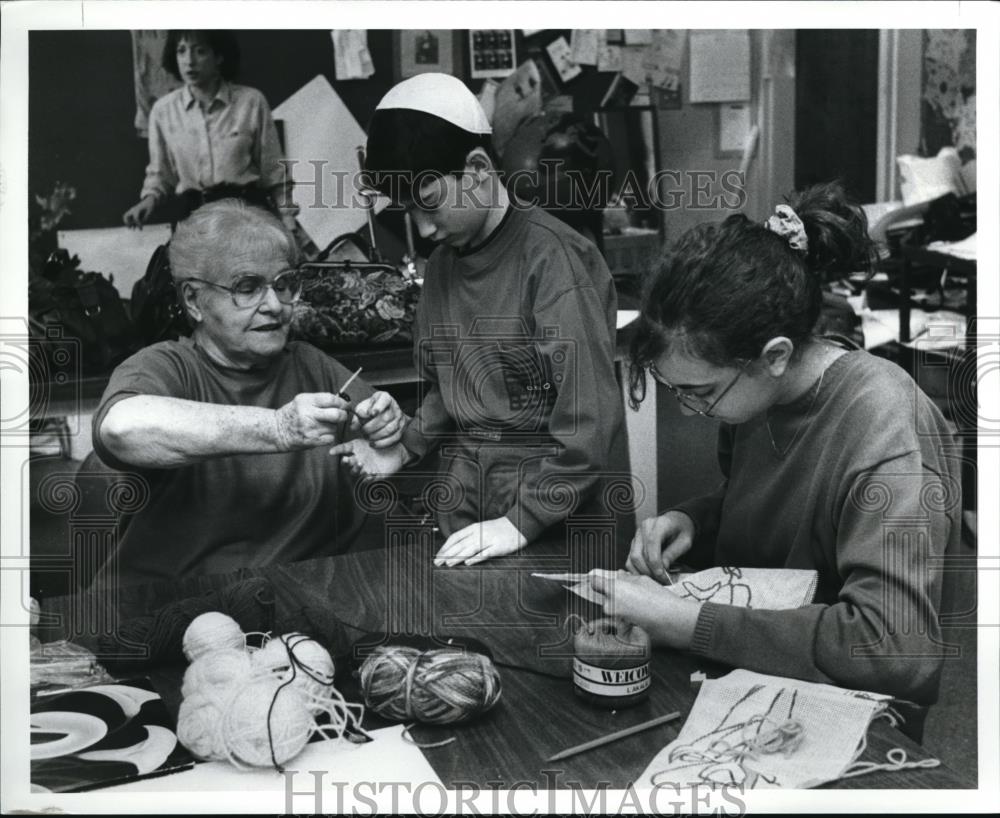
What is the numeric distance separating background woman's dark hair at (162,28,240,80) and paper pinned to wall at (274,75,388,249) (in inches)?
4.1

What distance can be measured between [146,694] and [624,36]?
127cm

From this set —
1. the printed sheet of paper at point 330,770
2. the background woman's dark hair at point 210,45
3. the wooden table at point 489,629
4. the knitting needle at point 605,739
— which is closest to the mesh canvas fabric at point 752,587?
the wooden table at point 489,629

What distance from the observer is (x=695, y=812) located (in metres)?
1.56

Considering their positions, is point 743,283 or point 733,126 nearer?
point 743,283

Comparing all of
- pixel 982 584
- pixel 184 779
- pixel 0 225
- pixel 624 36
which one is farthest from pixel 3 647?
pixel 982 584

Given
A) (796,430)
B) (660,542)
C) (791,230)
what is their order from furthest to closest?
1. (660,542)
2. (796,430)
3. (791,230)

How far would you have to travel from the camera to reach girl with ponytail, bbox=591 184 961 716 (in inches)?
59.5

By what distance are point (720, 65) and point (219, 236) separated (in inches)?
34.3

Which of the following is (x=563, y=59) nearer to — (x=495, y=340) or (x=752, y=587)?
(x=495, y=340)

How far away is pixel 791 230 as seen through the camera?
1.53 metres

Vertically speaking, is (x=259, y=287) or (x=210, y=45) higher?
(x=210, y=45)

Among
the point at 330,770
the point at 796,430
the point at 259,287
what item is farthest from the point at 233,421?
the point at 796,430

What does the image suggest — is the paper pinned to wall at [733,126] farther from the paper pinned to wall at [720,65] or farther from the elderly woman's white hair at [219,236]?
the elderly woman's white hair at [219,236]

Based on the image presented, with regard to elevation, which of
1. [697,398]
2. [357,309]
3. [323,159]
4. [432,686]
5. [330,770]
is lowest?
[330,770]
